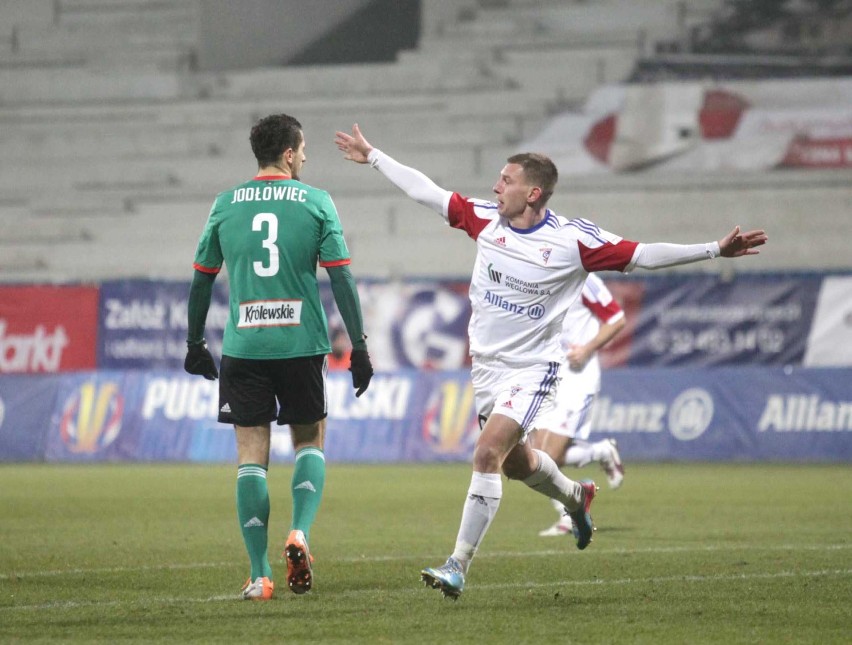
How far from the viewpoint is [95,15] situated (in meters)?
33.0

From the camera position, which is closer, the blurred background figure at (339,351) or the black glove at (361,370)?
the black glove at (361,370)

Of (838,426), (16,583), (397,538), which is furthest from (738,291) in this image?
(16,583)

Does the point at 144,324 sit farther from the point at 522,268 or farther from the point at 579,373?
the point at 522,268

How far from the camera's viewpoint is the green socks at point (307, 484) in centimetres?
754

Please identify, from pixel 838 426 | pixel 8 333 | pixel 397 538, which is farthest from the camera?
pixel 8 333

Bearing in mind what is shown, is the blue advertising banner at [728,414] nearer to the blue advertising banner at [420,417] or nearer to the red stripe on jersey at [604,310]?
the blue advertising banner at [420,417]

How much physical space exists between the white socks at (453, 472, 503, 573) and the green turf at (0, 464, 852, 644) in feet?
0.80

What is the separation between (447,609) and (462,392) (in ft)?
44.9

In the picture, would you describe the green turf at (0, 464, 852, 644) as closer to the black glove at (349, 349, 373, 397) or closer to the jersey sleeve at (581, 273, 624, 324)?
the black glove at (349, 349, 373, 397)

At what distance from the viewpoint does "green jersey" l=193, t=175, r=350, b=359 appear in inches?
296

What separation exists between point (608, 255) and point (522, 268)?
44 cm

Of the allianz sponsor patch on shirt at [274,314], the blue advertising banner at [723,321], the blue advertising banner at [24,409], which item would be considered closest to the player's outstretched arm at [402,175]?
the allianz sponsor patch on shirt at [274,314]

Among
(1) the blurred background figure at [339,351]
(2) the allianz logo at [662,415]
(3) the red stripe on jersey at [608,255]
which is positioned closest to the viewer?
(3) the red stripe on jersey at [608,255]

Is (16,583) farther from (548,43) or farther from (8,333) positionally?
(548,43)
